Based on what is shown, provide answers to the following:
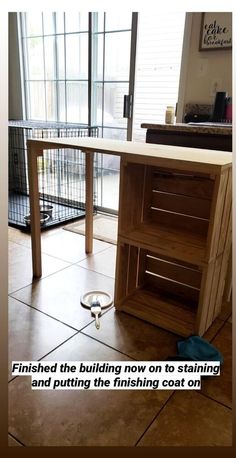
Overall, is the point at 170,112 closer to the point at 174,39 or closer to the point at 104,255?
the point at 174,39

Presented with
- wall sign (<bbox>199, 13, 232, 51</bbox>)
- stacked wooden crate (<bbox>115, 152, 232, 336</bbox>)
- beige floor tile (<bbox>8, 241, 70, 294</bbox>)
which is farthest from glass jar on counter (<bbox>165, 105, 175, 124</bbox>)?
beige floor tile (<bbox>8, 241, 70, 294</bbox>)

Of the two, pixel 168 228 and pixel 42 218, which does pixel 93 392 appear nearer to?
pixel 168 228

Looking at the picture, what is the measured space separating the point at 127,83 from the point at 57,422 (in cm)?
251

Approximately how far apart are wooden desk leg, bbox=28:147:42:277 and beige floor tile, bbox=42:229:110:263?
297 mm

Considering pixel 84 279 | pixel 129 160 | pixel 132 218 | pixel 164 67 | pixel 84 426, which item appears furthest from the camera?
pixel 164 67

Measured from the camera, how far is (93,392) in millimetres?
1198

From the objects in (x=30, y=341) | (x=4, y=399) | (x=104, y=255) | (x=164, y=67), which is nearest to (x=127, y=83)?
(x=164, y=67)

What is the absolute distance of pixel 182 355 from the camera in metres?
1.33

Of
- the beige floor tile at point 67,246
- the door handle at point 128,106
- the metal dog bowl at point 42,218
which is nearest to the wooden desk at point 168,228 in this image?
the beige floor tile at point 67,246

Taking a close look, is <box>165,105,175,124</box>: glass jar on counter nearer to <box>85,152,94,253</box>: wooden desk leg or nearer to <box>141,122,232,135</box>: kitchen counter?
<box>141,122,232,135</box>: kitchen counter

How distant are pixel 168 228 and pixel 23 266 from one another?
100cm

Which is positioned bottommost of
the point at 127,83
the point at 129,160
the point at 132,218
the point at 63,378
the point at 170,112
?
the point at 63,378

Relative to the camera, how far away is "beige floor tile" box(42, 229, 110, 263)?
2270mm

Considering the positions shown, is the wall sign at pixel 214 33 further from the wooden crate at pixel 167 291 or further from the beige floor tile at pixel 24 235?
the beige floor tile at pixel 24 235
